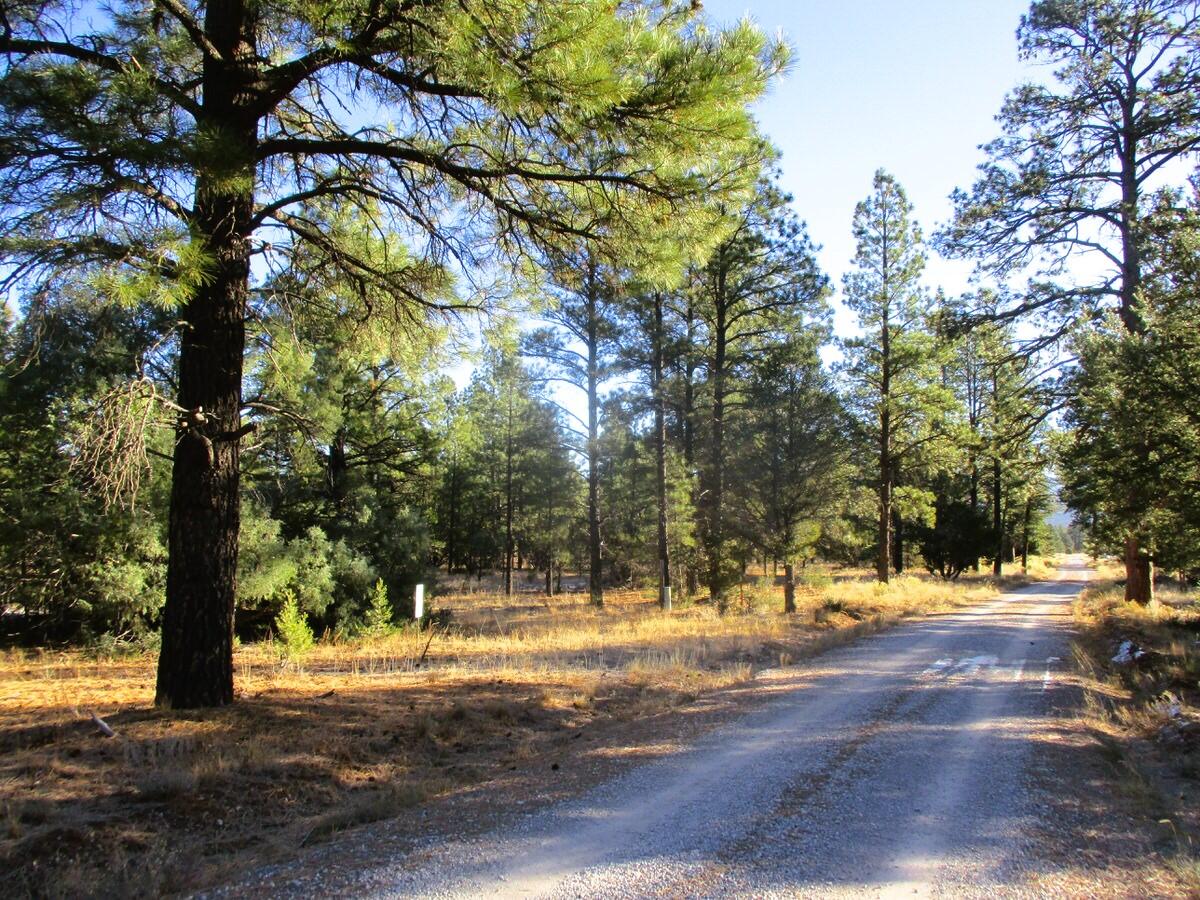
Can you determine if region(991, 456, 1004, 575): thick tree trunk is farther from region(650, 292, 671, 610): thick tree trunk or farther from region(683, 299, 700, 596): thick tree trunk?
region(650, 292, 671, 610): thick tree trunk

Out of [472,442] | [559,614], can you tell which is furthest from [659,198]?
[559,614]

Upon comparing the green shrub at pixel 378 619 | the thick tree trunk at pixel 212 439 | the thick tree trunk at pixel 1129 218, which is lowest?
the green shrub at pixel 378 619

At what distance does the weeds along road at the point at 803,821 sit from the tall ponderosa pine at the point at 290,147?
386cm

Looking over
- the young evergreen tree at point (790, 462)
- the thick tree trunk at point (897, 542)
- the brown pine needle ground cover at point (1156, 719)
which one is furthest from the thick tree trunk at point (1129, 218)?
the thick tree trunk at point (897, 542)

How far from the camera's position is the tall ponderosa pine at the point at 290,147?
4715mm

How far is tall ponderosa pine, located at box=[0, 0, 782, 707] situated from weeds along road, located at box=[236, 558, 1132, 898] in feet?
12.7

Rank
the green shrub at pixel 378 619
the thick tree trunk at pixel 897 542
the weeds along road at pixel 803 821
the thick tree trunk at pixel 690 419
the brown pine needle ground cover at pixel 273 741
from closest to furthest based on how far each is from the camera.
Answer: the weeds along road at pixel 803 821 → the brown pine needle ground cover at pixel 273 741 → the green shrub at pixel 378 619 → the thick tree trunk at pixel 690 419 → the thick tree trunk at pixel 897 542

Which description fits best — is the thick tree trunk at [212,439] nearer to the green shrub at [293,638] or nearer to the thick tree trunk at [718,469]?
the green shrub at [293,638]

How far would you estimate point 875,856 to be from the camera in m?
3.82

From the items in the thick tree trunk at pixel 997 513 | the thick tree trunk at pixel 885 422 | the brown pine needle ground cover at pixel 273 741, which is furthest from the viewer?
the thick tree trunk at pixel 997 513

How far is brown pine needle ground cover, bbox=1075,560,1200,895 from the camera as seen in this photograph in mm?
4318

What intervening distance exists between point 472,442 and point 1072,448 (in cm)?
1572

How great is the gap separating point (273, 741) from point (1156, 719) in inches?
330

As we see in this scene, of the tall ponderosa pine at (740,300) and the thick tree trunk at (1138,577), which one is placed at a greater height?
the tall ponderosa pine at (740,300)
